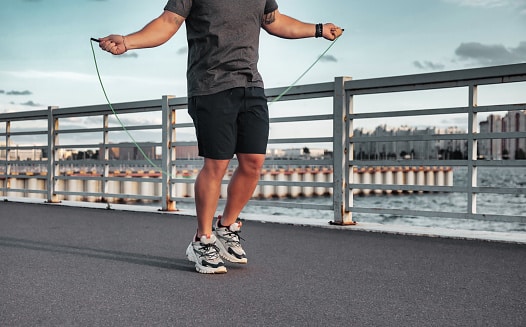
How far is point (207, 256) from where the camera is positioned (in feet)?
9.36

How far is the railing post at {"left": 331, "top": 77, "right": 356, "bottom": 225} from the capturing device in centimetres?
500

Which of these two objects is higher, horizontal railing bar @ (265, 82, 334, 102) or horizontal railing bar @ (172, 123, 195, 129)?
horizontal railing bar @ (265, 82, 334, 102)

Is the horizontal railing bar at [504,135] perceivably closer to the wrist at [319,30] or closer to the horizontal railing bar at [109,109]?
the wrist at [319,30]

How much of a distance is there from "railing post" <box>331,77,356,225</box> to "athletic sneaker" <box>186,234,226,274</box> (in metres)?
2.18

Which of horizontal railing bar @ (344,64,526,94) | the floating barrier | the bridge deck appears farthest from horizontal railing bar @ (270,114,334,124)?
the floating barrier

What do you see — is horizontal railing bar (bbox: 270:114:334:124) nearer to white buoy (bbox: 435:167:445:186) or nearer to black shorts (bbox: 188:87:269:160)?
black shorts (bbox: 188:87:269:160)

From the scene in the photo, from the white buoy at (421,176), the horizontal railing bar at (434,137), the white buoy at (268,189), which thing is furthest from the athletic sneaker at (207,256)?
the white buoy at (421,176)

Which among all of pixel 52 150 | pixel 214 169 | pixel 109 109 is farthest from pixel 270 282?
pixel 52 150

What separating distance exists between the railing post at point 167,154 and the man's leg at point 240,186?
3.30 m

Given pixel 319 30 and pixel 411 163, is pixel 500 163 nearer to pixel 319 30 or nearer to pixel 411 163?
pixel 411 163

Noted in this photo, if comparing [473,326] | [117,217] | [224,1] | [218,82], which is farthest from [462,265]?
[117,217]

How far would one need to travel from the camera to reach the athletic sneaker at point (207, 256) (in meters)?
2.84

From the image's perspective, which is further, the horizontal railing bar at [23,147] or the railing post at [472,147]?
the horizontal railing bar at [23,147]

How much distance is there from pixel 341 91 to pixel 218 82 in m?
2.27
